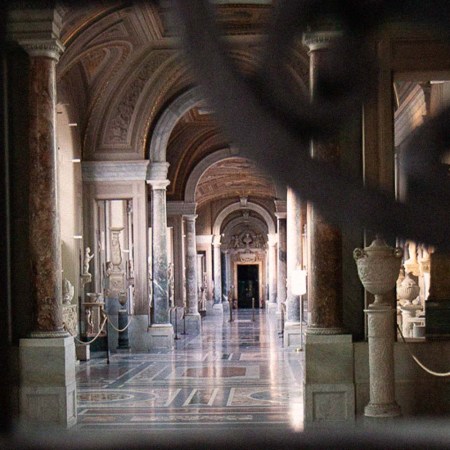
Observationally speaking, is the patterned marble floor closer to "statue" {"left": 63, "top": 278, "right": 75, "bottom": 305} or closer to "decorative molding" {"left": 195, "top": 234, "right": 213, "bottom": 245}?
"statue" {"left": 63, "top": 278, "right": 75, "bottom": 305}

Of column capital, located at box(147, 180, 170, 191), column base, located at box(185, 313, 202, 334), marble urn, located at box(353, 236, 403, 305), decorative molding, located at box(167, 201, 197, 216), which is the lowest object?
column base, located at box(185, 313, 202, 334)

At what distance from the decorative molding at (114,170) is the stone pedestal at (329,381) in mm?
10420

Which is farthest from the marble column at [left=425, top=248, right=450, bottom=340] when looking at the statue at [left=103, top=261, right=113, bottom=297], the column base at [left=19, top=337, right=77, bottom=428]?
the statue at [left=103, top=261, right=113, bottom=297]

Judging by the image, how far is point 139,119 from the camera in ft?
61.2

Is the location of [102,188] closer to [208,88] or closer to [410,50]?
[410,50]

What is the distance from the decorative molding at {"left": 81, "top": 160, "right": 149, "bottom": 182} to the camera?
60.6ft

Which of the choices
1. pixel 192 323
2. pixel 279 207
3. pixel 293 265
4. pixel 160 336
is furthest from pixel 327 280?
pixel 279 207

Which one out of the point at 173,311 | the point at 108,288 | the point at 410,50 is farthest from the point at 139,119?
the point at 410,50

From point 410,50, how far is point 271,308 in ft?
109

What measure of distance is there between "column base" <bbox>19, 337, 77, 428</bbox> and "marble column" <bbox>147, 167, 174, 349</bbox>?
986 centimetres

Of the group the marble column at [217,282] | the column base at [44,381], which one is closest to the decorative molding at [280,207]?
the marble column at [217,282]

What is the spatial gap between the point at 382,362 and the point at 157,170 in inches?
478

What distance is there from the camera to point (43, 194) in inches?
368

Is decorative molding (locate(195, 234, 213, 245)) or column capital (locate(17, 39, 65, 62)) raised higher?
column capital (locate(17, 39, 65, 62))
